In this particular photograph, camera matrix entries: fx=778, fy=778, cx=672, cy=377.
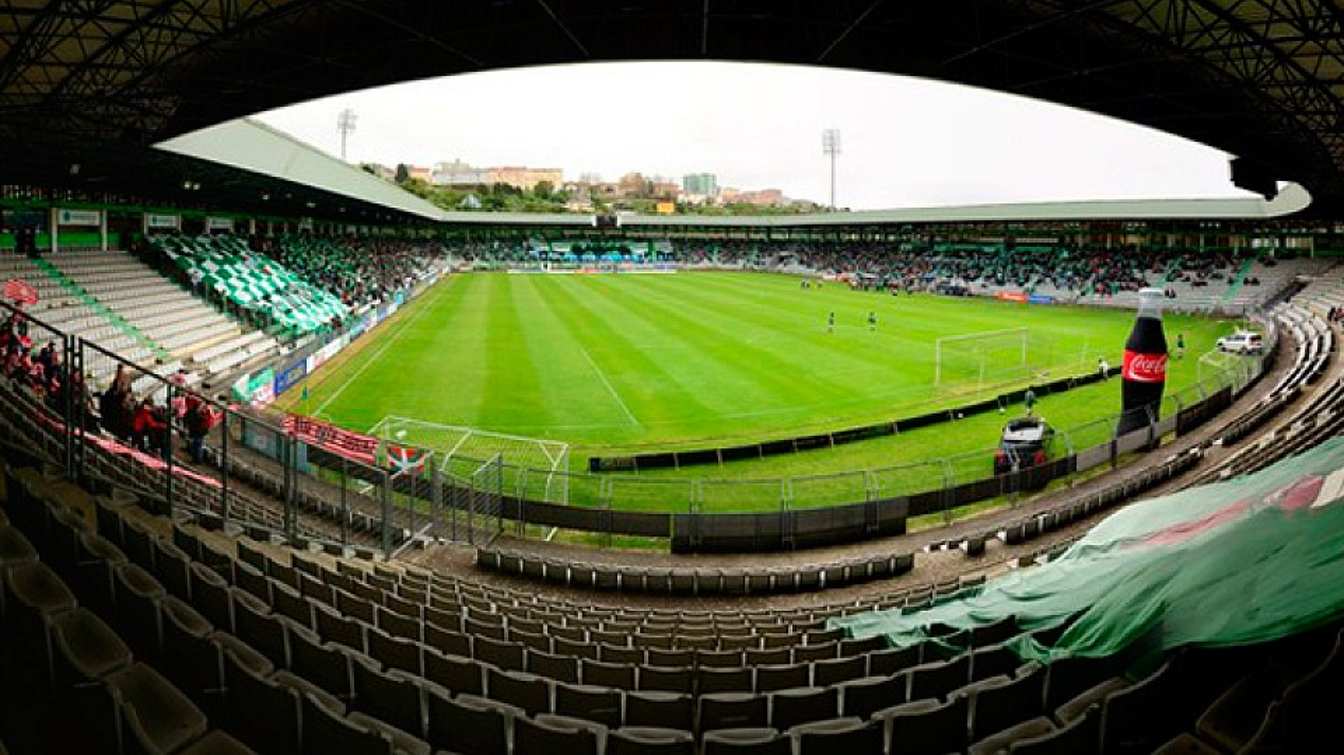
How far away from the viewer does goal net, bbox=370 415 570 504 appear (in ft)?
58.6

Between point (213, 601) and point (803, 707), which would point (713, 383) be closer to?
point (803, 707)

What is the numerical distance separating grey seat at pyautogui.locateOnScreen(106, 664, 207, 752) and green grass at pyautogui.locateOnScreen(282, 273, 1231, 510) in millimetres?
10996

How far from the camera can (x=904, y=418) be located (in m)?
24.6

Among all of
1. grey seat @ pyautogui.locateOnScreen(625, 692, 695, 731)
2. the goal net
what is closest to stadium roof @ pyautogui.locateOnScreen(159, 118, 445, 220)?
the goal net

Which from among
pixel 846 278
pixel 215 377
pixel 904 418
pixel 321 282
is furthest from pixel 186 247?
pixel 846 278

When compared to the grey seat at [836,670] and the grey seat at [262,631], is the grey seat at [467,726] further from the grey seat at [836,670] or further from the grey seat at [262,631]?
the grey seat at [836,670]

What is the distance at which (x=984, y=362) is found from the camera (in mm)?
34750

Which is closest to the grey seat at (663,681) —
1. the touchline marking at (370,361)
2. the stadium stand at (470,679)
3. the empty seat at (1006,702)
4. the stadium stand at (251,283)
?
the stadium stand at (470,679)

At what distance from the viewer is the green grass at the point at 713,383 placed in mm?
19281

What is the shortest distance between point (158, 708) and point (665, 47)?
1627 centimetres

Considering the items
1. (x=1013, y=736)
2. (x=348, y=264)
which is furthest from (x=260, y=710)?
(x=348, y=264)

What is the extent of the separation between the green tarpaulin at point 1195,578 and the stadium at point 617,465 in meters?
0.04

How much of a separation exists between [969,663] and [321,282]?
5203 centimetres

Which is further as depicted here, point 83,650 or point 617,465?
point 617,465
